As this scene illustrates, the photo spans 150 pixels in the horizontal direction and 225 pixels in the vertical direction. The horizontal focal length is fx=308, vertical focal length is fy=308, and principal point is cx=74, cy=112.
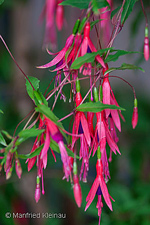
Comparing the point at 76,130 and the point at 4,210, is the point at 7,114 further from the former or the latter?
the point at 76,130

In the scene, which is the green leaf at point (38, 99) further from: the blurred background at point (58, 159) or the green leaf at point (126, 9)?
the blurred background at point (58, 159)

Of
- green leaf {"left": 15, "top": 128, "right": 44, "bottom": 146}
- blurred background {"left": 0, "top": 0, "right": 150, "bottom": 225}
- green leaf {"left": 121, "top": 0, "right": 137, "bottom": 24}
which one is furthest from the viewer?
blurred background {"left": 0, "top": 0, "right": 150, "bottom": 225}

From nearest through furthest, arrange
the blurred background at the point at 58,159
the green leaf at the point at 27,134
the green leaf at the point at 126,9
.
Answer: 1. the green leaf at the point at 27,134
2. the green leaf at the point at 126,9
3. the blurred background at the point at 58,159

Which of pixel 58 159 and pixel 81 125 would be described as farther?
pixel 58 159

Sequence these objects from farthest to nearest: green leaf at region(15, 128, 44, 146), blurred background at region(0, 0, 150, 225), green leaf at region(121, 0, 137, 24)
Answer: blurred background at region(0, 0, 150, 225)
green leaf at region(121, 0, 137, 24)
green leaf at region(15, 128, 44, 146)

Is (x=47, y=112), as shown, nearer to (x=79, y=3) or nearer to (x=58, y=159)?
(x=79, y=3)

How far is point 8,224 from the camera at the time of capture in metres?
1.09

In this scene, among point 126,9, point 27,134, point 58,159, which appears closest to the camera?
point 27,134

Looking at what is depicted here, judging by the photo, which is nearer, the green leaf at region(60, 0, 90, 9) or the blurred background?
the green leaf at region(60, 0, 90, 9)

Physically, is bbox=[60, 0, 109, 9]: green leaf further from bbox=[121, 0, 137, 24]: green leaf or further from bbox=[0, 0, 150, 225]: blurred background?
bbox=[0, 0, 150, 225]: blurred background

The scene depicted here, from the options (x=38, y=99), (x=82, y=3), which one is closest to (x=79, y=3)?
(x=82, y=3)

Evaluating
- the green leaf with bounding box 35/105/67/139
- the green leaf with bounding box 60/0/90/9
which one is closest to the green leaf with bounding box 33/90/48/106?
the green leaf with bounding box 35/105/67/139

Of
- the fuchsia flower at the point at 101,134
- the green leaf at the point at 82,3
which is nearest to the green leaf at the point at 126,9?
the green leaf at the point at 82,3

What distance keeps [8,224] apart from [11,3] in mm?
895
